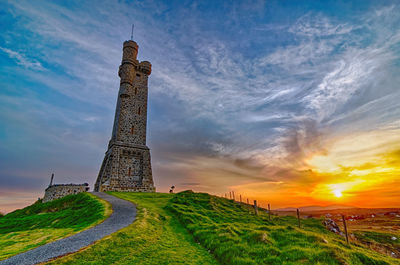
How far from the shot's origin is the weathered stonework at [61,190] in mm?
40531

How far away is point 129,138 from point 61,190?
1773cm

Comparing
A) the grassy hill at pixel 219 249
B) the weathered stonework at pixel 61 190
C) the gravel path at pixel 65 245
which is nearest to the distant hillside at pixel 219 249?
the grassy hill at pixel 219 249

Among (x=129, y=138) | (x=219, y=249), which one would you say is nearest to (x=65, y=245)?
(x=219, y=249)

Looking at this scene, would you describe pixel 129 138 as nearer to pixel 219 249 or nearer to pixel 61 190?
pixel 61 190

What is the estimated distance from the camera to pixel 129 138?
146 feet

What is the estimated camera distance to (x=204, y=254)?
35.6 feet

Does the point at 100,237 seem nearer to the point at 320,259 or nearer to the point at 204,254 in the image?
the point at 204,254

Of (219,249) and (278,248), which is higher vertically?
(278,248)

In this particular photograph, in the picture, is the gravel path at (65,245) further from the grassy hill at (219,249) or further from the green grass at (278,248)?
the green grass at (278,248)

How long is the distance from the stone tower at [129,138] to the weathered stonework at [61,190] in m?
2.71

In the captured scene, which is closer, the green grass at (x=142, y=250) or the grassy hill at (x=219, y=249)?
the green grass at (x=142, y=250)

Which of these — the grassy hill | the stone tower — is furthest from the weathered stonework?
the grassy hill

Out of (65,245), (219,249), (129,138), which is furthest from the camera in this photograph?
(129,138)

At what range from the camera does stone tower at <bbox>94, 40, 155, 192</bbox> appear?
131ft
